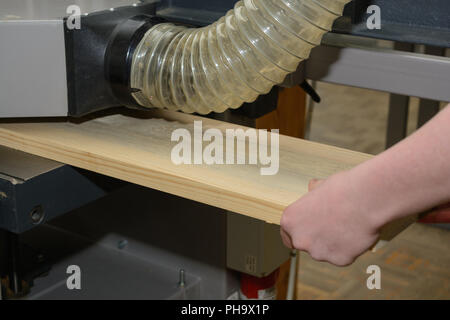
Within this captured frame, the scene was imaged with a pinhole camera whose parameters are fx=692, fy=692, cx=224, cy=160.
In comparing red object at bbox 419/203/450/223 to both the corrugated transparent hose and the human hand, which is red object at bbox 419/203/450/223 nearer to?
the human hand

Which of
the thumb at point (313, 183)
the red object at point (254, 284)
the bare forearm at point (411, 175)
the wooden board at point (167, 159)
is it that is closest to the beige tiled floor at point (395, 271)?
the red object at point (254, 284)

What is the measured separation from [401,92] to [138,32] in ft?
1.27

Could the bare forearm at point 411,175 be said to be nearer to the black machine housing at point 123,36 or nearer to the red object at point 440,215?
the red object at point 440,215

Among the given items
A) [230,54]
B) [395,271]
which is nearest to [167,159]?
[230,54]

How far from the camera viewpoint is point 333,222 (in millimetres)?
702

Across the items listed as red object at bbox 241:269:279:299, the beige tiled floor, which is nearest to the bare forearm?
red object at bbox 241:269:279:299

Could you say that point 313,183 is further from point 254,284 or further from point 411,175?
point 254,284

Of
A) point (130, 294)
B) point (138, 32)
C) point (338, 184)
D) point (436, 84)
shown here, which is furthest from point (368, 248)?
point (130, 294)

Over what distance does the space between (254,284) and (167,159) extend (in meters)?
0.65

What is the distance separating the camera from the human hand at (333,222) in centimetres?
68

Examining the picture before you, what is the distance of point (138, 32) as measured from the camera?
3.26ft

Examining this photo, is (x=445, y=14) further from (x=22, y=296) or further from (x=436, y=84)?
(x=22, y=296)

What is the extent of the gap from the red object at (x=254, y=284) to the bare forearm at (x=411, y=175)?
0.83m

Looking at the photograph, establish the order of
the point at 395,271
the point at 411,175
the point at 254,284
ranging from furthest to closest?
the point at 395,271 < the point at 254,284 < the point at 411,175
